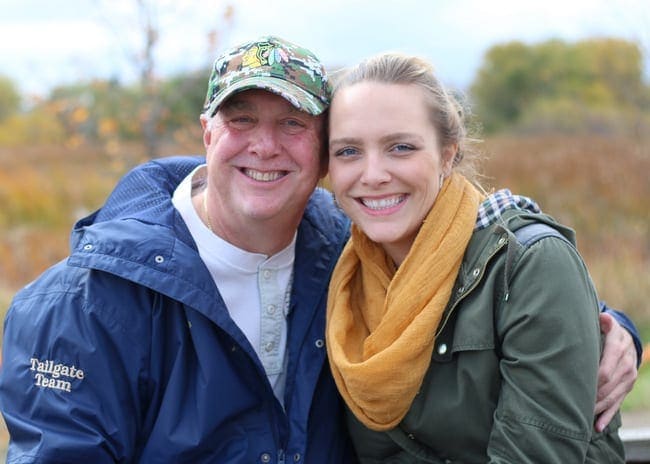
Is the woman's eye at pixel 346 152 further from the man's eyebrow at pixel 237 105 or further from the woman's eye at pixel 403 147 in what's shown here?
the man's eyebrow at pixel 237 105

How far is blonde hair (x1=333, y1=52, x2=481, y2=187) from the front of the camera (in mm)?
2814

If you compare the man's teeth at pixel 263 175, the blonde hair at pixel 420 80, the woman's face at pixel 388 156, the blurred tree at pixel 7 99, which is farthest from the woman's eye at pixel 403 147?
the blurred tree at pixel 7 99

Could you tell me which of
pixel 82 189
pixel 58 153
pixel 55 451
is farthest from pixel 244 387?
pixel 58 153

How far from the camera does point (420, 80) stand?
2826 mm

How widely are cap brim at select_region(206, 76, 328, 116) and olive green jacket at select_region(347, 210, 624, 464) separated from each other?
70 centimetres

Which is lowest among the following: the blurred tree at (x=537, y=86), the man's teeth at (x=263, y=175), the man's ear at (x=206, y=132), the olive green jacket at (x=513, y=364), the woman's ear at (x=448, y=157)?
the olive green jacket at (x=513, y=364)

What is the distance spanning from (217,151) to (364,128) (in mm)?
525

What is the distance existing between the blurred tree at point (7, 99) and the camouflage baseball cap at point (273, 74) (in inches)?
1221

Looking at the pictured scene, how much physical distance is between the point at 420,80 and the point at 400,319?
0.79 metres

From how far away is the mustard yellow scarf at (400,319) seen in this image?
8.66ft

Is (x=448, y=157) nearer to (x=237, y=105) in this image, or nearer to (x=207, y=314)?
(x=237, y=105)

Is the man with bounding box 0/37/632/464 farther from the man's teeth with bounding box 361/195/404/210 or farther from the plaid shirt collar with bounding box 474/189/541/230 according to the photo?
the plaid shirt collar with bounding box 474/189/541/230

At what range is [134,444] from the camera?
9.02 feet

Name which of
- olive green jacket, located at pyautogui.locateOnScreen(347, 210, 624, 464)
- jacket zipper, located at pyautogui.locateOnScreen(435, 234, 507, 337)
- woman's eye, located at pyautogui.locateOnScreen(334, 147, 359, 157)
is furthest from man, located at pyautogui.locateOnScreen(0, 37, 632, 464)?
jacket zipper, located at pyautogui.locateOnScreen(435, 234, 507, 337)
